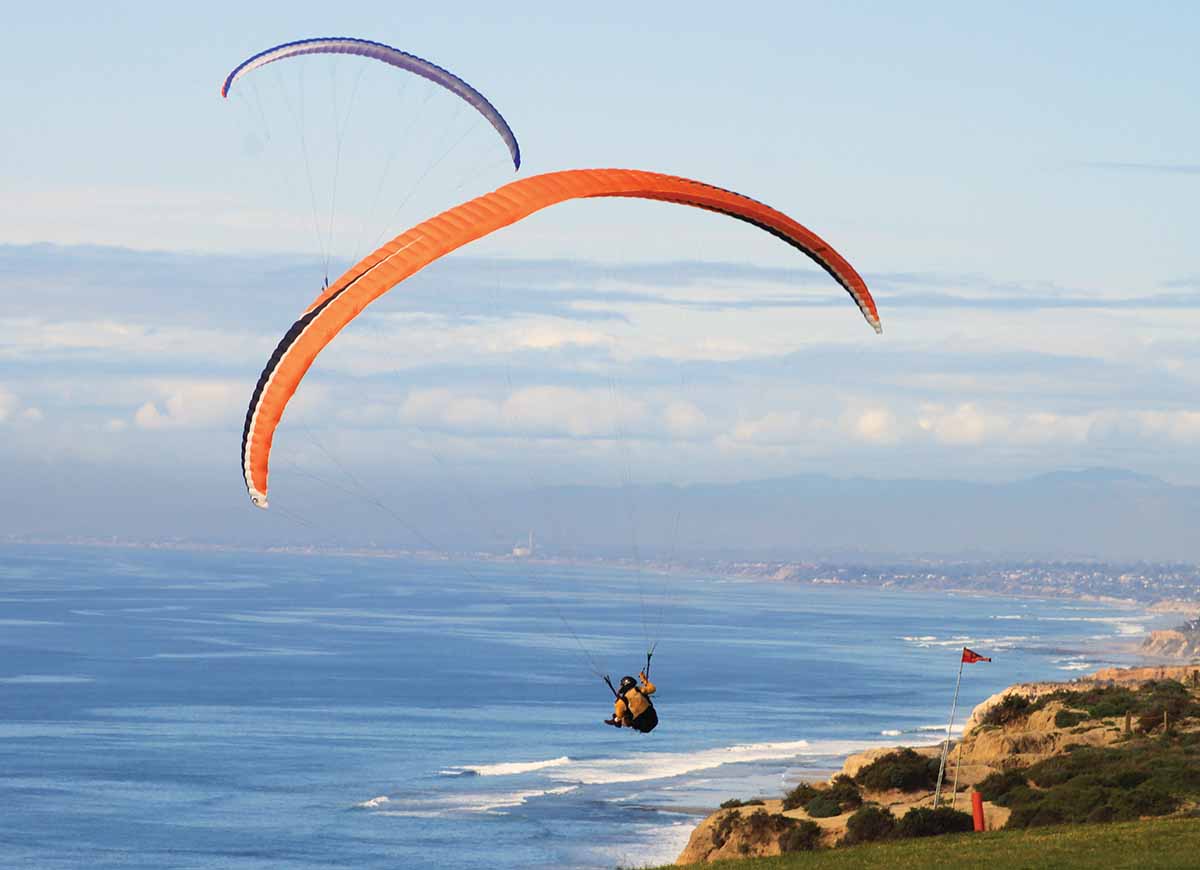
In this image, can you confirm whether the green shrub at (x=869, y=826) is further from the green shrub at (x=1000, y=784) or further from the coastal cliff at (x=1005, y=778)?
the green shrub at (x=1000, y=784)

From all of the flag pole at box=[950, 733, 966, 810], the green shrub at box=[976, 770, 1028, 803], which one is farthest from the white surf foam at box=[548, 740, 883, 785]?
the green shrub at box=[976, 770, 1028, 803]

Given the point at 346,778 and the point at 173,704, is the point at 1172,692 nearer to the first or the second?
the point at 346,778

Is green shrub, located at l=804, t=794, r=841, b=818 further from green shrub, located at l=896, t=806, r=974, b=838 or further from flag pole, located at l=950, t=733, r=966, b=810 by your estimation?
green shrub, located at l=896, t=806, r=974, b=838

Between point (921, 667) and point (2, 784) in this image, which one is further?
point (921, 667)

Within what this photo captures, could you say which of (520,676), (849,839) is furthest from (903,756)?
(520,676)

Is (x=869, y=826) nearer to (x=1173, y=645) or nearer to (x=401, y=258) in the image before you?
(x=401, y=258)

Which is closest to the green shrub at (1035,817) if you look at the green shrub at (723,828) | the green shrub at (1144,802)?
the green shrub at (1144,802)
